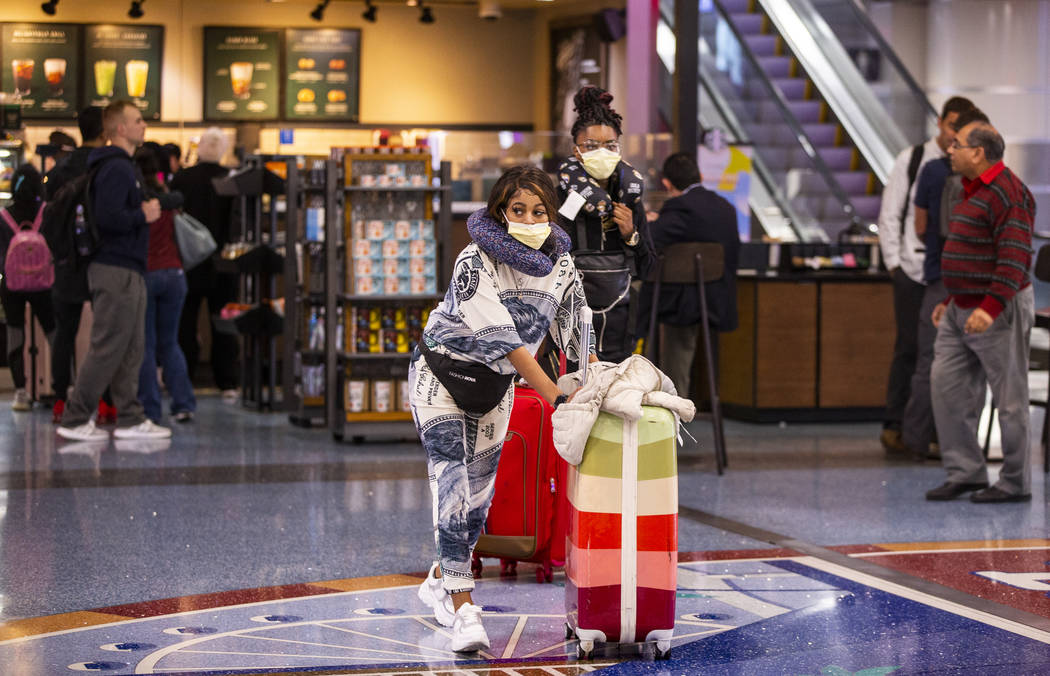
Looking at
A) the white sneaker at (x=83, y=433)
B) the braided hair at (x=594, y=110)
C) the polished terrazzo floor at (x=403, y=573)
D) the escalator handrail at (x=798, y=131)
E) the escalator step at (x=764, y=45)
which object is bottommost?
the polished terrazzo floor at (x=403, y=573)

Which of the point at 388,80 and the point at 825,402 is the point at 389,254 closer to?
the point at 825,402

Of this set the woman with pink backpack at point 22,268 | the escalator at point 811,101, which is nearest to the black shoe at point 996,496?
the woman with pink backpack at point 22,268

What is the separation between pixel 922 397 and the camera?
292 inches

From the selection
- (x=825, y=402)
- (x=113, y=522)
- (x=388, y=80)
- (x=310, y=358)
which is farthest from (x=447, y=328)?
(x=388, y=80)

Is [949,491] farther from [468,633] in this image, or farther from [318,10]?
[318,10]

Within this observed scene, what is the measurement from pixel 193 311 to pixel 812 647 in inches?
278

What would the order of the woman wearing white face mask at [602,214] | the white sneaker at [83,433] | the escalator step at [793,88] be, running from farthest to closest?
the escalator step at [793,88] < the white sneaker at [83,433] < the woman wearing white face mask at [602,214]

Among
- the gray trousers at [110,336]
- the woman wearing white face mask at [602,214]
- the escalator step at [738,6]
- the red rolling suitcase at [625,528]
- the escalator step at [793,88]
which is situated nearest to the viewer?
the red rolling suitcase at [625,528]

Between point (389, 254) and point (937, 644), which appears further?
point (389, 254)

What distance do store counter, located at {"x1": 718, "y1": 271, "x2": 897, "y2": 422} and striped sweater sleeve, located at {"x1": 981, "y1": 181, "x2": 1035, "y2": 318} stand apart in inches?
116

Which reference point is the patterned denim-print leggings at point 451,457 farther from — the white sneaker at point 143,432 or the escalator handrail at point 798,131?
the escalator handrail at point 798,131

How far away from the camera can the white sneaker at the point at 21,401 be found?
9453 mm

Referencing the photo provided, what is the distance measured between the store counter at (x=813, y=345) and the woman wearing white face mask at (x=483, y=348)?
5.20 metres

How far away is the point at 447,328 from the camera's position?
12.5 ft
